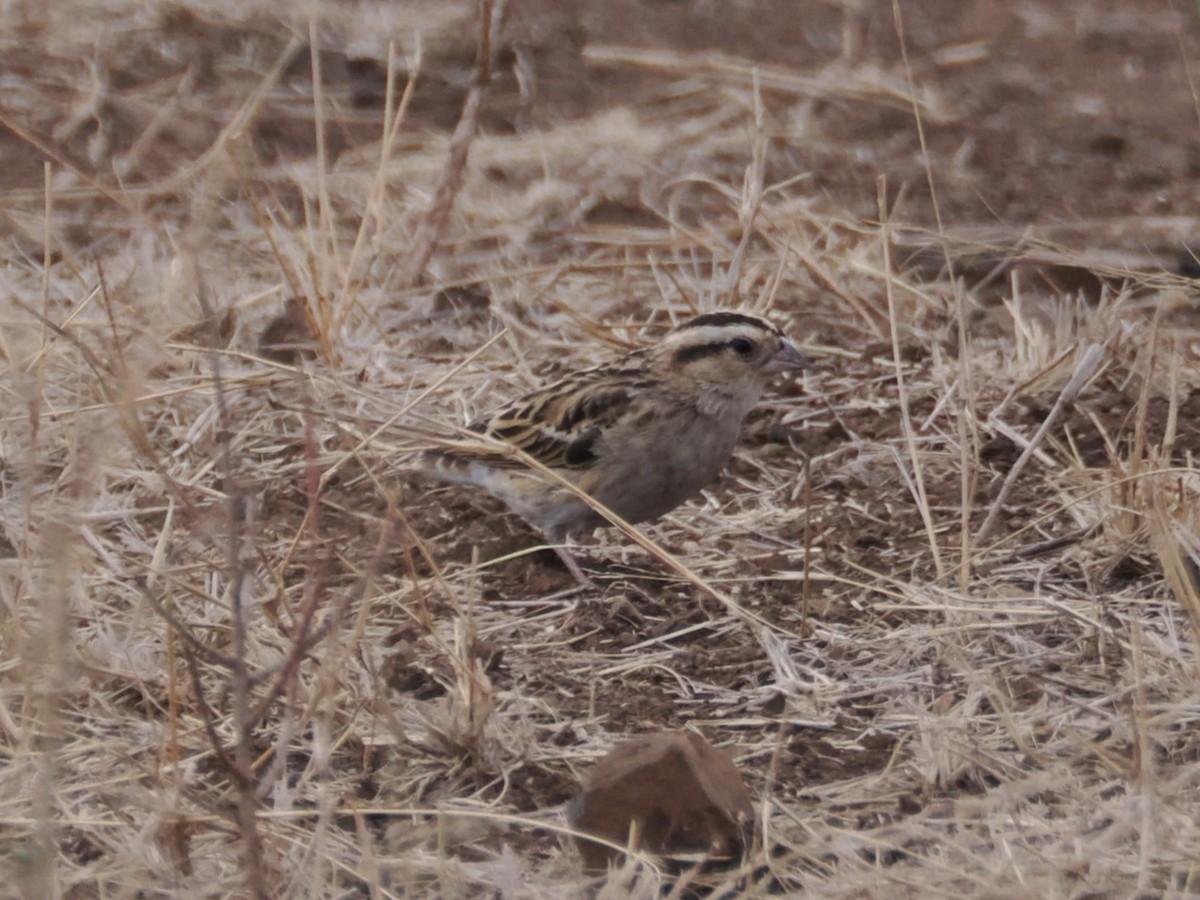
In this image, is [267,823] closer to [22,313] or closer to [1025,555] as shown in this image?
[1025,555]

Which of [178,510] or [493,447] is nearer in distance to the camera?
[493,447]

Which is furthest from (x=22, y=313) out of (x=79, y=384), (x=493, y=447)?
(x=493, y=447)

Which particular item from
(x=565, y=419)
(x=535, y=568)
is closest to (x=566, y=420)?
(x=565, y=419)

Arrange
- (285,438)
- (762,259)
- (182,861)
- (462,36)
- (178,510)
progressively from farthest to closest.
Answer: (462,36), (762,259), (285,438), (178,510), (182,861)

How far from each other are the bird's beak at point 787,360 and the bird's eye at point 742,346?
82 mm

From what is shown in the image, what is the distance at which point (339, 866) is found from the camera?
4047 millimetres

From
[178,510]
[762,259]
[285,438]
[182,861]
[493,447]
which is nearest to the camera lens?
[182,861]

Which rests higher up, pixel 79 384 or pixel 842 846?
pixel 842 846

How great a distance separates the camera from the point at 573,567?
596 cm

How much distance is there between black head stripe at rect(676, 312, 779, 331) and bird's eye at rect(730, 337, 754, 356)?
57 millimetres

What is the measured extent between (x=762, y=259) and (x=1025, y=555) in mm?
2516

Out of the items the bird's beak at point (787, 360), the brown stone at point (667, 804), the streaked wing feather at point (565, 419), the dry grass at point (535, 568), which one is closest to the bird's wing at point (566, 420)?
the streaked wing feather at point (565, 419)

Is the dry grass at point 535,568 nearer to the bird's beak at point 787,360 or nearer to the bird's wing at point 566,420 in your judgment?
the bird's wing at point 566,420

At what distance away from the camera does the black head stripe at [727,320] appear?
642 centimetres
